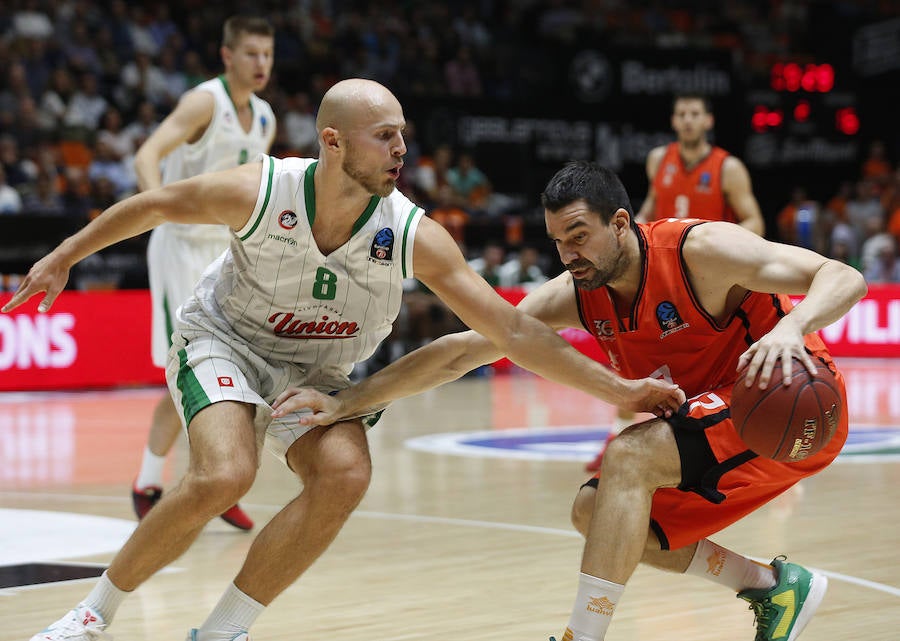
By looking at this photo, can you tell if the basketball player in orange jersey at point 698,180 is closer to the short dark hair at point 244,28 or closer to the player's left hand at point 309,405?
the short dark hair at point 244,28

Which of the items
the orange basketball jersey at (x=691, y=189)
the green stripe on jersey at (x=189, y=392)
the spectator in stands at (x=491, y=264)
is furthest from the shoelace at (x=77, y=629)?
the spectator in stands at (x=491, y=264)

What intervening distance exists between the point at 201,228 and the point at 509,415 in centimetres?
454

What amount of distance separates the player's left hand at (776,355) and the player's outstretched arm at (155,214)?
1.45 meters

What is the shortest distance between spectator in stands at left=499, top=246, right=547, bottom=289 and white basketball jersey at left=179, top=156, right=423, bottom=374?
31.3 feet

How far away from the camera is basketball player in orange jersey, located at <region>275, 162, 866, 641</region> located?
342cm

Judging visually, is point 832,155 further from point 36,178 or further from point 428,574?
point 428,574

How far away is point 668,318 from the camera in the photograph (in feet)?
12.4

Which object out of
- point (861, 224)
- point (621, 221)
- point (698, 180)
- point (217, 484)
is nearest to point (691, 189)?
point (698, 180)

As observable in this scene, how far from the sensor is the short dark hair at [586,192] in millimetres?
3635

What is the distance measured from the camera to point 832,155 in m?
20.3

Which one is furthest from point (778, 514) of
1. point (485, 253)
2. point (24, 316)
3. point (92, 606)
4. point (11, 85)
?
point (11, 85)

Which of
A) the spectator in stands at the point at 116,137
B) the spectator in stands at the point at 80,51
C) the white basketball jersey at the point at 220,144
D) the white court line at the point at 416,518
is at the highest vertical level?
the spectator in stands at the point at 80,51

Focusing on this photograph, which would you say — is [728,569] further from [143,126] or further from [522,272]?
[143,126]

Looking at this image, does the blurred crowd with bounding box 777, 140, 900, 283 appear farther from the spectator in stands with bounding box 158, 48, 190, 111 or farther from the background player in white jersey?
the background player in white jersey
